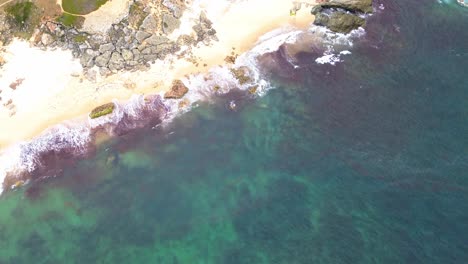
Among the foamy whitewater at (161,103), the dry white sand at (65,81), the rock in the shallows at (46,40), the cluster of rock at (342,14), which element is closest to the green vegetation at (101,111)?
the foamy whitewater at (161,103)

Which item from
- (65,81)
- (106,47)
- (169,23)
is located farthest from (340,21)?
(65,81)

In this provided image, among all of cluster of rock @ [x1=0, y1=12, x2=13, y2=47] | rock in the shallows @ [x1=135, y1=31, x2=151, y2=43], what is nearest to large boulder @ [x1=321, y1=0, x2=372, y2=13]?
rock in the shallows @ [x1=135, y1=31, x2=151, y2=43]

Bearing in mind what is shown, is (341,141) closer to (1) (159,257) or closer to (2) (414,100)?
(2) (414,100)

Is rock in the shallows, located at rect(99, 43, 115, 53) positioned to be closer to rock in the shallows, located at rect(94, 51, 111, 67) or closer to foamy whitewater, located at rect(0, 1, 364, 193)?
rock in the shallows, located at rect(94, 51, 111, 67)

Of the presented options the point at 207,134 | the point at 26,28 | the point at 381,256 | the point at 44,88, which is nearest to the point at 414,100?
the point at 381,256

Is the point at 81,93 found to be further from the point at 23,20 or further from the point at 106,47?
the point at 23,20
